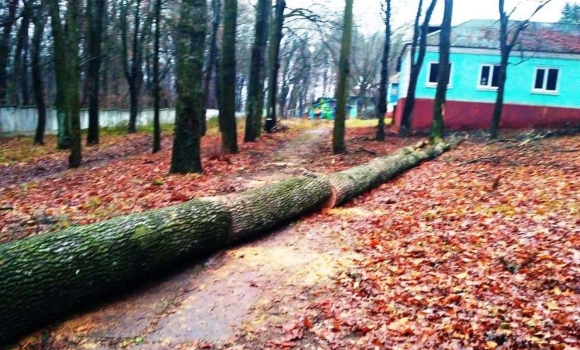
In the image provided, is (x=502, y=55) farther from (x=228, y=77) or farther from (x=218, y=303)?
(x=218, y=303)

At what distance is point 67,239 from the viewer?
5.17m

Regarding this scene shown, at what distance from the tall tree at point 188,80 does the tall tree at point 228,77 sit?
4.55 metres

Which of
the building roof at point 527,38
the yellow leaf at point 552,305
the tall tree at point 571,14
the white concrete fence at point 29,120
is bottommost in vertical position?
the white concrete fence at point 29,120

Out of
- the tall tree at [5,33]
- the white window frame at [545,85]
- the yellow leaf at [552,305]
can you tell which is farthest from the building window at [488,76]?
→ the yellow leaf at [552,305]

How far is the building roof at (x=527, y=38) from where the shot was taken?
28688 millimetres

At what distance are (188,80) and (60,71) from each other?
845 centimetres

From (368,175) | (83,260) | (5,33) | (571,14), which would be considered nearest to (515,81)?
(571,14)

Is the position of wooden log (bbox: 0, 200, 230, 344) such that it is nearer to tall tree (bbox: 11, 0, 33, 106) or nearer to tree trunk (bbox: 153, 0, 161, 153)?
tree trunk (bbox: 153, 0, 161, 153)

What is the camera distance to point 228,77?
16344mm

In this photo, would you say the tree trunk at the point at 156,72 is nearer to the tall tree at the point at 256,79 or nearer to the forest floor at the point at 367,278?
the tall tree at the point at 256,79

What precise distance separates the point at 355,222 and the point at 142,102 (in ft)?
129

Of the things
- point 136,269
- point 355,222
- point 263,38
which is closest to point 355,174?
point 355,222

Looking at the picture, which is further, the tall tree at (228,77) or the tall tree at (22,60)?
the tall tree at (22,60)

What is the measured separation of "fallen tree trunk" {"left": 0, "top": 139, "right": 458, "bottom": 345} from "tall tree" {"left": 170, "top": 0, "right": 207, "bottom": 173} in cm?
405
